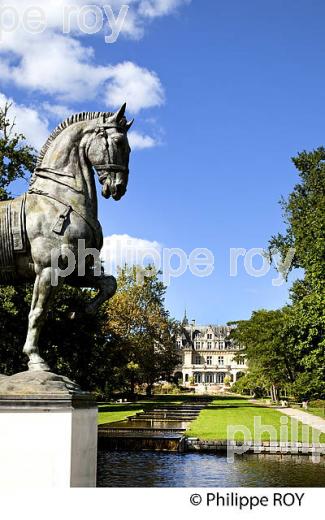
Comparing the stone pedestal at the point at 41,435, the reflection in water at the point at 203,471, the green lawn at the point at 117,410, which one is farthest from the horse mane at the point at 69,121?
the green lawn at the point at 117,410

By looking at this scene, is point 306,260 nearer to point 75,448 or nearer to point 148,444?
point 148,444

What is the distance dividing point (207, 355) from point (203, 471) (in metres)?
127

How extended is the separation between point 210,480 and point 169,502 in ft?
27.5

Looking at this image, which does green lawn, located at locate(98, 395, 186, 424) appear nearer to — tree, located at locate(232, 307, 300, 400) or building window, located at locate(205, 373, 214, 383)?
tree, located at locate(232, 307, 300, 400)

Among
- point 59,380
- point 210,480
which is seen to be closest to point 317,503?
point 59,380

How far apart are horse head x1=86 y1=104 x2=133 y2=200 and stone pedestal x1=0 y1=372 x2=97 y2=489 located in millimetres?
2583

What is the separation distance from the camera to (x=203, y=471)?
51.0 feet

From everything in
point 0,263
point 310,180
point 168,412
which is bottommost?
point 168,412

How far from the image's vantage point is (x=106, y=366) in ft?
126

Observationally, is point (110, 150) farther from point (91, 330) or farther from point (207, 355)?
point (207, 355)

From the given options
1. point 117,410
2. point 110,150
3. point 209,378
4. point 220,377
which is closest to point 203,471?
point 110,150

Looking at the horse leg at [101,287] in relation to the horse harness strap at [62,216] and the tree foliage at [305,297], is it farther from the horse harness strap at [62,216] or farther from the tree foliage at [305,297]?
the tree foliage at [305,297]

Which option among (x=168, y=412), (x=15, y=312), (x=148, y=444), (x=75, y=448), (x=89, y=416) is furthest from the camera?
(x=168, y=412)

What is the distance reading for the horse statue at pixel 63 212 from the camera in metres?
7.51
